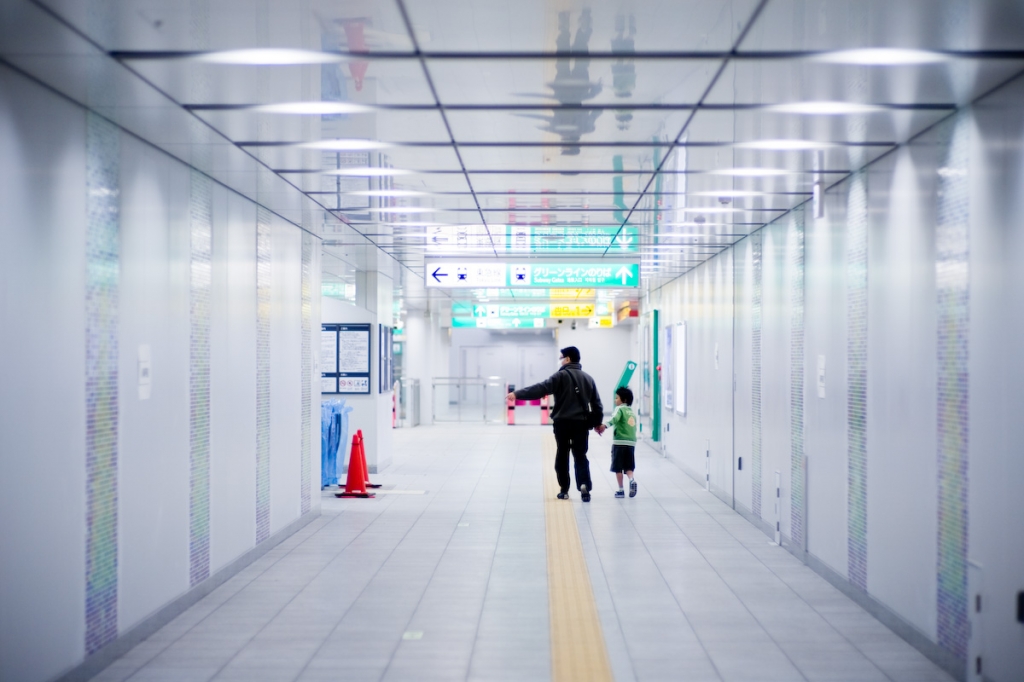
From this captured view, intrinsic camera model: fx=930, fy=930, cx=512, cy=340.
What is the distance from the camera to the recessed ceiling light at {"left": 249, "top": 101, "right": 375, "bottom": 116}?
4691mm

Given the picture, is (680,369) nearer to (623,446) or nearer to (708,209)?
(623,446)

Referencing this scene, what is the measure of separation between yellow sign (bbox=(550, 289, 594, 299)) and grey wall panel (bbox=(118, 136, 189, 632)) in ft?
39.0

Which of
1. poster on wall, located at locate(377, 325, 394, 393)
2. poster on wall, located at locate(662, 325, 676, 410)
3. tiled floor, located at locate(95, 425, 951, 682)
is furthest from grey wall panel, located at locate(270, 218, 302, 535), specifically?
poster on wall, located at locate(662, 325, 676, 410)

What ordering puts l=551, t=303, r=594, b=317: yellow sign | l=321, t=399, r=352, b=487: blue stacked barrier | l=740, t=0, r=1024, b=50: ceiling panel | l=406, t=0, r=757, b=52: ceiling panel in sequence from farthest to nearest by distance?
1. l=551, t=303, r=594, b=317: yellow sign
2. l=321, t=399, r=352, b=487: blue stacked barrier
3. l=406, t=0, r=757, b=52: ceiling panel
4. l=740, t=0, r=1024, b=50: ceiling panel

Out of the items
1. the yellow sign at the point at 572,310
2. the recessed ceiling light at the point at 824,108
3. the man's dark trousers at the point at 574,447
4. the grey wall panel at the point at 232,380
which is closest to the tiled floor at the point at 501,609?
the grey wall panel at the point at 232,380

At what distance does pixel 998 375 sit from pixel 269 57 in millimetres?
3412

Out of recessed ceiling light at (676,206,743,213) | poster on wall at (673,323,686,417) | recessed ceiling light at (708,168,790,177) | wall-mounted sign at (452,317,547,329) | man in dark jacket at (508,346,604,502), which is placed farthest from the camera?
wall-mounted sign at (452,317,547,329)

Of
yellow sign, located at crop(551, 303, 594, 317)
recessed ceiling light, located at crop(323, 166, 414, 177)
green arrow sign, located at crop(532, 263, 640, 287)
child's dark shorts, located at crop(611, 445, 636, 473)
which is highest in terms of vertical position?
recessed ceiling light, located at crop(323, 166, 414, 177)

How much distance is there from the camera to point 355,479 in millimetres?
10594

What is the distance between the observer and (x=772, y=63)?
3.96 metres

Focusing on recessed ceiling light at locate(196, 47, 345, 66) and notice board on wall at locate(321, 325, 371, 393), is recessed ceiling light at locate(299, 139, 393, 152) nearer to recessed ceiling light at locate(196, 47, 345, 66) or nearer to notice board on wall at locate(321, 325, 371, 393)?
recessed ceiling light at locate(196, 47, 345, 66)

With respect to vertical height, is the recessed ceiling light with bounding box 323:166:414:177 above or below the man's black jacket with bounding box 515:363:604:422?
above

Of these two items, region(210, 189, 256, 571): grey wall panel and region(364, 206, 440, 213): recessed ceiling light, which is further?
region(364, 206, 440, 213): recessed ceiling light

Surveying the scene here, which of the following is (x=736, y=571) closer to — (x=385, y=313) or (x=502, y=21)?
(x=502, y=21)
